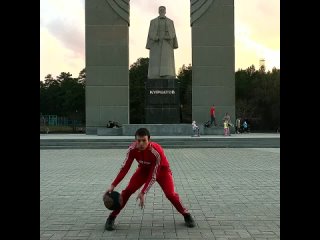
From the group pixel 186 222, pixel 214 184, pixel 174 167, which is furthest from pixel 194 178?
pixel 186 222

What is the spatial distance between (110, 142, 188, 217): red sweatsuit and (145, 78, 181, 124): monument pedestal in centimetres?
1969

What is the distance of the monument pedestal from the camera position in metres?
24.8

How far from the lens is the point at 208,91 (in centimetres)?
3030

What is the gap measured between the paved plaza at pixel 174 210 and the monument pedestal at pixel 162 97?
1407 cm

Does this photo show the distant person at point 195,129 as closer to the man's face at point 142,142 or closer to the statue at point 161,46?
the statue at point 161,46

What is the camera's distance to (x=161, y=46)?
25125 mm

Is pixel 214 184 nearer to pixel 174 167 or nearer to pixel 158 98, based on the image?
pixel 174 167

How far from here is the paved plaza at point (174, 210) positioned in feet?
15.9

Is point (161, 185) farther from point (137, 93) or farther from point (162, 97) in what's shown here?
point (137, 93)

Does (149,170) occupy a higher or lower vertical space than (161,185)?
higher

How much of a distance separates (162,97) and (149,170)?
65.0ft

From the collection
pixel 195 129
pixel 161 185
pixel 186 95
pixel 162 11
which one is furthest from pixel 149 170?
pixel 186 95

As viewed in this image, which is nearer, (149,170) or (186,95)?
(149,170)

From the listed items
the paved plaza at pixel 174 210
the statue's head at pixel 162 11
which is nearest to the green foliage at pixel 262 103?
the statue's head at pixel 162 11
